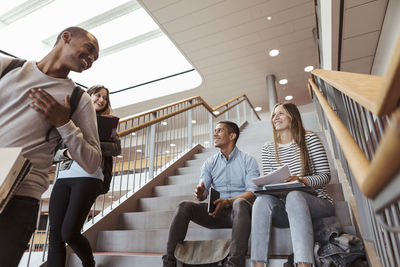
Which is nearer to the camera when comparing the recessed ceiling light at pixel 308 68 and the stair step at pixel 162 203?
the stair step at pixel 162 203

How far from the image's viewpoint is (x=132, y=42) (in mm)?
7977

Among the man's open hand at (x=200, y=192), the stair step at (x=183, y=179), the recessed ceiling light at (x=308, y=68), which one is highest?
the recessed ceiling light at (x=308, y=68)

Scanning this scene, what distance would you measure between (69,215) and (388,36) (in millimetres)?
4179

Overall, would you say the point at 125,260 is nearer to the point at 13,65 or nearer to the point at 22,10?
the point at 13,65

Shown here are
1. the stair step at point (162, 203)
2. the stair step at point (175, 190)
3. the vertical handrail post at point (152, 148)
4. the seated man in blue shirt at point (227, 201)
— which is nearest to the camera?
the seated man in blue shirt at point (227, 201)

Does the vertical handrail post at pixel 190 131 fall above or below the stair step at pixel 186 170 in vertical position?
above

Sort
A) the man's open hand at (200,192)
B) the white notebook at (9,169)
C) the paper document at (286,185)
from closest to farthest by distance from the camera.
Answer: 1. the white notebook at (9,169)
2. the paper document at (286,185)
3. the man's open hand at (200,192)

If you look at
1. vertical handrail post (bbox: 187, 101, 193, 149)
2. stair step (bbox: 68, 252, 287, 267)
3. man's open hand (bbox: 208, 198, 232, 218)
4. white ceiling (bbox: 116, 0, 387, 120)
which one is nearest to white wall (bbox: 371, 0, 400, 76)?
white ceiling (bbox: 116, 0, 387, 120)

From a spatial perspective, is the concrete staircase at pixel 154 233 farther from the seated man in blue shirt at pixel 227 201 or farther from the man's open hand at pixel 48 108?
the man's open hand at pixel 48 108

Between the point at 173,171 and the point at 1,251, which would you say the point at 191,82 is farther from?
the point at 1,251

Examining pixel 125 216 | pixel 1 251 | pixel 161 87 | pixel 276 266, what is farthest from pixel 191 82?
pixel 1 251

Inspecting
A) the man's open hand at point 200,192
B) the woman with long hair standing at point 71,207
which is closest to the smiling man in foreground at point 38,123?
the woman with long hair standing at point 71,207

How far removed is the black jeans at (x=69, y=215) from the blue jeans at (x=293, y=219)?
1.06 meters

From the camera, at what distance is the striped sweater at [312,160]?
6.11 feet
